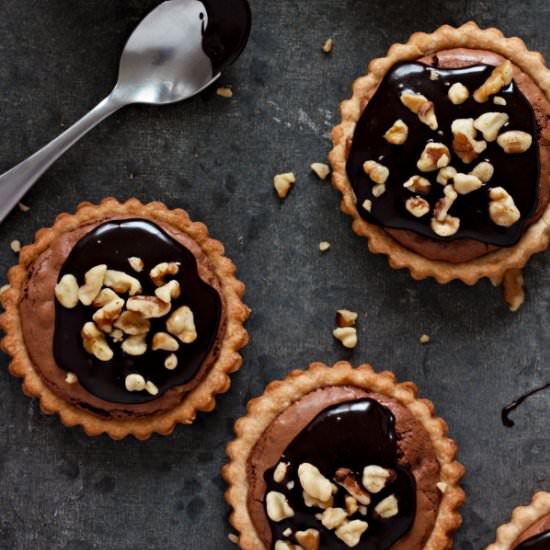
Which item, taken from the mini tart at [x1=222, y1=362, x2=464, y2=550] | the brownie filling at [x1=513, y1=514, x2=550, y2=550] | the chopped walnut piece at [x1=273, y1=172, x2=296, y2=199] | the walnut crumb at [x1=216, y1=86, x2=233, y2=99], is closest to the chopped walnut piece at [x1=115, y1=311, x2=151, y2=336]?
the mini tart at [x1=222, y1=362, x2=464, y2=550]

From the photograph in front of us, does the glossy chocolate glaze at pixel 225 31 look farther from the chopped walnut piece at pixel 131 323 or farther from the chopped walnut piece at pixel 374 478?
the chopped walnut piece at pixel 374 478

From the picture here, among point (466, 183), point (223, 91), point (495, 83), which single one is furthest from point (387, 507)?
point (223, 91)

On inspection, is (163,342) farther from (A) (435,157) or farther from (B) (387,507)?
(A) (435,157)

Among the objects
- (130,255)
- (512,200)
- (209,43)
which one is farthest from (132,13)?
(512,200)

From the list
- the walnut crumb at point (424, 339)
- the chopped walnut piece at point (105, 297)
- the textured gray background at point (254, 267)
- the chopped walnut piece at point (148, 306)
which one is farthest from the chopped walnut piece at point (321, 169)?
the chopped walnut piece at point (105, 297)

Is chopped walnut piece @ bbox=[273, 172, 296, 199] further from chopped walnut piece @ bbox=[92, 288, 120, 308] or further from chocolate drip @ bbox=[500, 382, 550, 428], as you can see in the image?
chocolate drip @ bbox=[500, 382, 550, 428]

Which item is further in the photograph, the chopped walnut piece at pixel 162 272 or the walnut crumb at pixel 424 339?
the walnut crumb at pixel 424 339

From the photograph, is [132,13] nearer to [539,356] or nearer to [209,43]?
[209,43]
